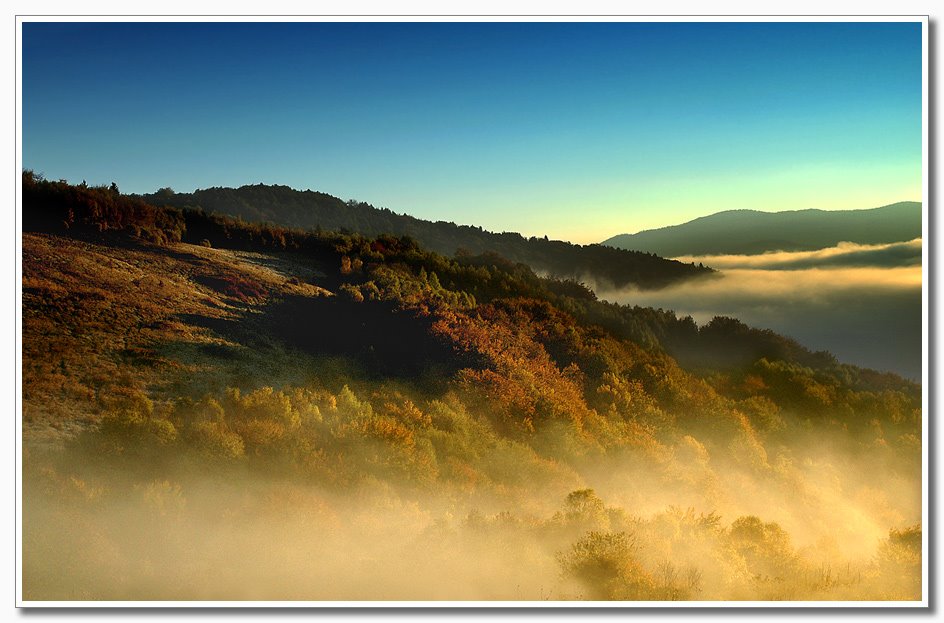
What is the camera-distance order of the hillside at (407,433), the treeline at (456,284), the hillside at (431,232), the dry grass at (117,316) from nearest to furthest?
1. the hillside at (407,433)
2. the dry grass at (117,316)
3. the treeline at (456,284)
4. the hillside at (431,232)

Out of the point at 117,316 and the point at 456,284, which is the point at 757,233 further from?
the point at 117,316

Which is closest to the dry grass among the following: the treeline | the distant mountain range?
the treeline

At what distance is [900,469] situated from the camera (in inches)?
304

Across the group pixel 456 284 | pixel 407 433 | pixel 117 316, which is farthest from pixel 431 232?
pixel 117 316

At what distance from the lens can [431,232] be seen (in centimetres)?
842

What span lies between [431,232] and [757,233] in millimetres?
3908

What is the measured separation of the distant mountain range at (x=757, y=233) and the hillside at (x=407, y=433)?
88cm

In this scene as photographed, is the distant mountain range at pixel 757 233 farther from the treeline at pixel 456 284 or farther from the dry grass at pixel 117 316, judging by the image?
the dry grass at pixel 117 316

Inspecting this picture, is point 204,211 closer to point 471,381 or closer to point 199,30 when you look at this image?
point 199,30

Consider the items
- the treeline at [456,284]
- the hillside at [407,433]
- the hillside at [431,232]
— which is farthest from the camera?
the hillside at [431,232]

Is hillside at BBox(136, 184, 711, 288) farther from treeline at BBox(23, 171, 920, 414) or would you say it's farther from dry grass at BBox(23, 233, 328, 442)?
dry grass at BBox(23, 233, 328, 442)

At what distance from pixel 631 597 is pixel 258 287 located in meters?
5.36

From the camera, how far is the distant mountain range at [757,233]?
796 centimetres

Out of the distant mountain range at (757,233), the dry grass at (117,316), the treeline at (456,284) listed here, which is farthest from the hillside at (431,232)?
the dry grass at (117,316)
